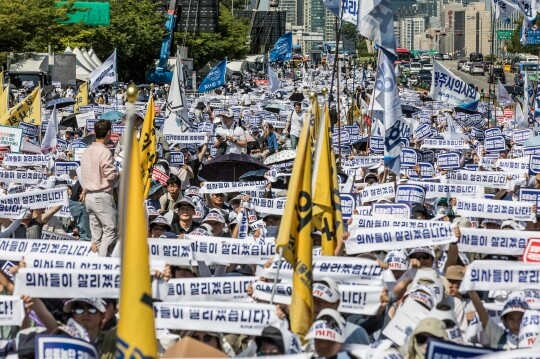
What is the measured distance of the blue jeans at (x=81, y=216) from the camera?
13.4 metres

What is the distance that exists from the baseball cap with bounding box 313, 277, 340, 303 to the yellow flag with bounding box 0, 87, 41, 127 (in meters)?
14.4

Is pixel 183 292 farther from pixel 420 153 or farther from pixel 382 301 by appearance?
pixel 420 153

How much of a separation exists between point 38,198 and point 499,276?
5.15 meters

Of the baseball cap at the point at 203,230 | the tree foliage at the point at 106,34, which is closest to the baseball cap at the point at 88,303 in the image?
the baseball cap at the point at 203,230

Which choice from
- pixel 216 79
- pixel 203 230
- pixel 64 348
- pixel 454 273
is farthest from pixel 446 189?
pixel 216 79

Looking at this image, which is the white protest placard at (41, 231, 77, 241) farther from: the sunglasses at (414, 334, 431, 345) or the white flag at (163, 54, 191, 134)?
the white flag at (163, 54, 191, 134)

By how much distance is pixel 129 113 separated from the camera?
5875 millimetres

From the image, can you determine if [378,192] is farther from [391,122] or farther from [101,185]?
[101,185]

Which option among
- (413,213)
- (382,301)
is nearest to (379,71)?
(413,213)

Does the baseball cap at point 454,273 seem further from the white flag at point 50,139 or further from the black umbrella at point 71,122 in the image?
the black umbrella at point 71,122

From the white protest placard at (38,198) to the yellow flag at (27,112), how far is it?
32.3 ft

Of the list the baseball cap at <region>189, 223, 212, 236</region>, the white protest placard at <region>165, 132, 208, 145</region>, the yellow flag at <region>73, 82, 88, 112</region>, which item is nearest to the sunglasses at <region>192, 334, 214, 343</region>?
the baseball cap at <region>189, 223, 212, 236</region>

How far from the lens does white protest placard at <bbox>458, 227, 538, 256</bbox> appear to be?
9836mm

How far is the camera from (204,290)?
332 inches
